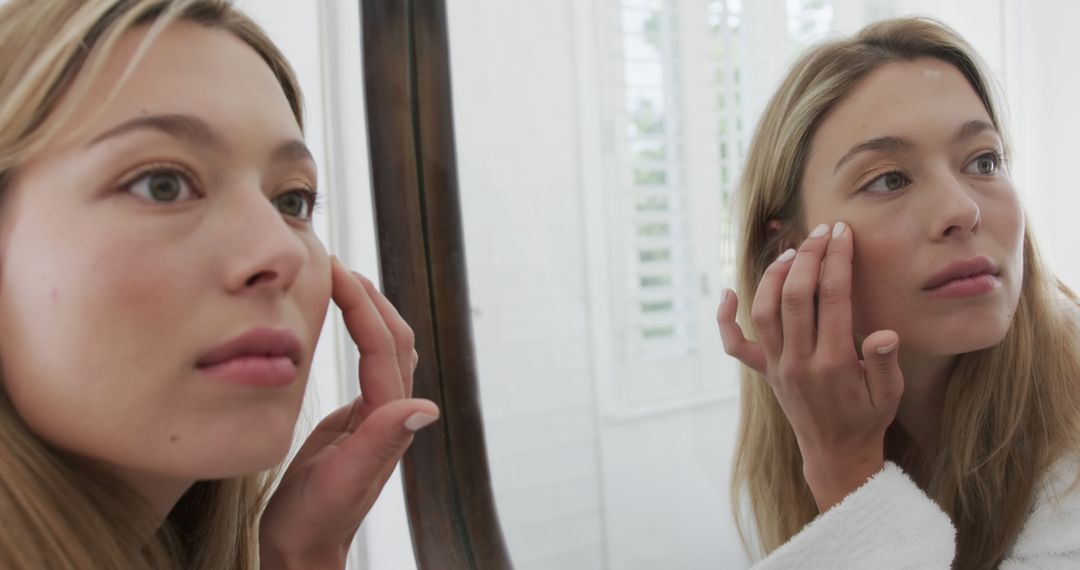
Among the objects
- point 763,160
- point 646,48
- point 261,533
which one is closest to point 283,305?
point 261,533

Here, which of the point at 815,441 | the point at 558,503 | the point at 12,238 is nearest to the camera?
the point at 12,238

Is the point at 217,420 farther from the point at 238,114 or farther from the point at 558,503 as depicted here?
the point at 558,503

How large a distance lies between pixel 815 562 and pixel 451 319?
299 millimetres

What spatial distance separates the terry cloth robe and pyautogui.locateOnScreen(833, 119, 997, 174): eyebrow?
218 mm

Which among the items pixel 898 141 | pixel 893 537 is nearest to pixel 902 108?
pixel 898 141

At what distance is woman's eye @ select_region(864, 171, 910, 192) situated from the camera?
0.54 m

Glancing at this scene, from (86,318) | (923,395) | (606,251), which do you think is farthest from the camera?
(606,251)

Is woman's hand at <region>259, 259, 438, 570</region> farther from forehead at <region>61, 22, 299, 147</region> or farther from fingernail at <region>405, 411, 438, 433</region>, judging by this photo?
forehead at <region>61, 22, 299, 147</region>

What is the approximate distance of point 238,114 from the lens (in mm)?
347

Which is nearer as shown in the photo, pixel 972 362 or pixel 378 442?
pixel 378 442

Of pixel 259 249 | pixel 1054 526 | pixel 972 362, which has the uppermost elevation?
pixel 259 249

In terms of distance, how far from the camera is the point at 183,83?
13.3 inches

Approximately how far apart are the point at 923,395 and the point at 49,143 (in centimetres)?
62

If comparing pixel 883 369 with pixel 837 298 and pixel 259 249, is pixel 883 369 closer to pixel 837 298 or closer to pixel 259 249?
pixel 837 298
